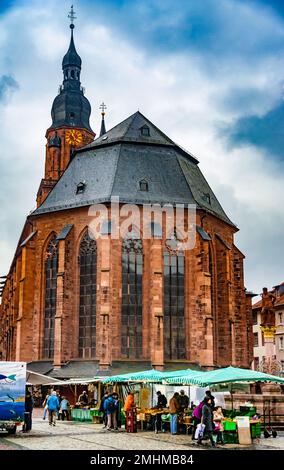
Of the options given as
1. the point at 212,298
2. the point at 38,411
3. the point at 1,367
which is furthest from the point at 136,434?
the point at 212,298

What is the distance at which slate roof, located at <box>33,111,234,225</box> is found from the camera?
129ft

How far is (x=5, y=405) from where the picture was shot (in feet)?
65.9

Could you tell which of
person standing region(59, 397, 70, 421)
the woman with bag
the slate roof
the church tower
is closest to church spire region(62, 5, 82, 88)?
the church tower

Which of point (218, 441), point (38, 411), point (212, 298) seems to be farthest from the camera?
point (212, 298)

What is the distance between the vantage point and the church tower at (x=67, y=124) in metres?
61.2

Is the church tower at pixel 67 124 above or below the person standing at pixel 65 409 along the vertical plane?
above

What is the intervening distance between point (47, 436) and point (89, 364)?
16235 millimetres

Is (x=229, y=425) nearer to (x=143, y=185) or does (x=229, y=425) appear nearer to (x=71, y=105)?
(x=143, y=185)

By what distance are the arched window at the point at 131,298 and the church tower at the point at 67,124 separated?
2331 cm

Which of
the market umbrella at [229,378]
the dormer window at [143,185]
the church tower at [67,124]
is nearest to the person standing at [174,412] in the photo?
the market umbrella at [229,378]

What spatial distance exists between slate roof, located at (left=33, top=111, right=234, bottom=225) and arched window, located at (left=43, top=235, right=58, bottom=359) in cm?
250

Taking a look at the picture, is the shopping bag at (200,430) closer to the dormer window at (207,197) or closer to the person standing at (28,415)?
the person standing at (28,415)

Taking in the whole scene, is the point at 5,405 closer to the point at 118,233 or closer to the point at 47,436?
the point at 47,436

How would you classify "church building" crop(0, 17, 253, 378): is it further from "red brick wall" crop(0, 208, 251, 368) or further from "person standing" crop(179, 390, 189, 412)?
"person standing" crop(179, 390, 189, 412)
